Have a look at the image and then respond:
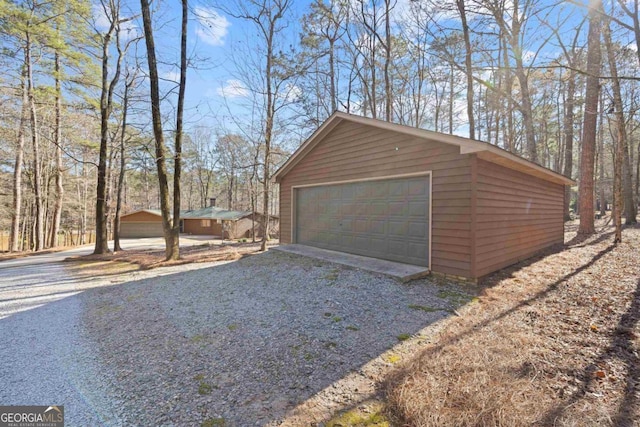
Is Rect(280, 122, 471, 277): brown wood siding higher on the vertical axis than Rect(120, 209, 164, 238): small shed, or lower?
higher

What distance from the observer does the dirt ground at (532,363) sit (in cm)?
202

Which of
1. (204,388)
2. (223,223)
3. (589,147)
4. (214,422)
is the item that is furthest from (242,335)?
(223,223)

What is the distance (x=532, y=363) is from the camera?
2.68 meters

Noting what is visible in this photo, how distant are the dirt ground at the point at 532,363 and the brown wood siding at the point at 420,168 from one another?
1.02 m

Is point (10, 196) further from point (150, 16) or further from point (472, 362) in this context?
point (472, 362)

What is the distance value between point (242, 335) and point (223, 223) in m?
18.2

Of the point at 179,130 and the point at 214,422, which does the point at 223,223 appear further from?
the point at 214,422

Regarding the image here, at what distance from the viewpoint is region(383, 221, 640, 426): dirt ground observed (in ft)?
6.61

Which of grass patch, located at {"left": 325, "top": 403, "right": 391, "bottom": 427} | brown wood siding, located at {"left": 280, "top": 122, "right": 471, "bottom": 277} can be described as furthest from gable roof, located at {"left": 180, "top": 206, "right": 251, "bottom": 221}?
grass patch, located at {"left": 325, "top": 403, "right": 391, "bottom": 427}

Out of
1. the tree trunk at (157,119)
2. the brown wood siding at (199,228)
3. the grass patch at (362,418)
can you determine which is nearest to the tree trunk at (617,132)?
the grass patch at (362,418)

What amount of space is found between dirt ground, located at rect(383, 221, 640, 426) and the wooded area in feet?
20.6

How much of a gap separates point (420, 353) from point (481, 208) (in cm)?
334

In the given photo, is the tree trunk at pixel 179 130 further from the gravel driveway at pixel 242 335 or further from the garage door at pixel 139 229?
the garage door at pixel 139 229

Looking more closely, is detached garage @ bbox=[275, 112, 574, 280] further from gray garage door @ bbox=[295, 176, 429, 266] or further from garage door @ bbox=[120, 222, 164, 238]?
garage door @ bbox=[120, 222, 164, 238]
